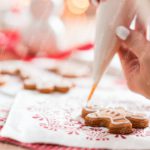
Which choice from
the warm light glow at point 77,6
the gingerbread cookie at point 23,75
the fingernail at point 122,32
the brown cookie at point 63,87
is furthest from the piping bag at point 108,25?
the warm light glow at point 77,6

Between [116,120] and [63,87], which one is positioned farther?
[63,87]

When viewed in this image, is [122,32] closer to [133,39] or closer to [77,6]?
[133,39]

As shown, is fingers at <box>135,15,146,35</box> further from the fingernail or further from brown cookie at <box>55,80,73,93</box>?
brown cookie at <box>55,80,73,93</box>

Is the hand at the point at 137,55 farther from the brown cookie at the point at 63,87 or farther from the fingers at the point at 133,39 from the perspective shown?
the brown cookie at the point at 63,87

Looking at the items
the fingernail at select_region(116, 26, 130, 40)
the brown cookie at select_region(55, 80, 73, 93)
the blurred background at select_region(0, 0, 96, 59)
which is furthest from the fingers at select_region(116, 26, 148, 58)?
the blurred background at select_region(0, 0, 96, 59)

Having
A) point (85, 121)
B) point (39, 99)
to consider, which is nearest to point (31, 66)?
point (39, 99)

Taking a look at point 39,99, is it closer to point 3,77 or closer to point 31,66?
point 3,77

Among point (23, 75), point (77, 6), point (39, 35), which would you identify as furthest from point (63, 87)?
point (77, 6)
